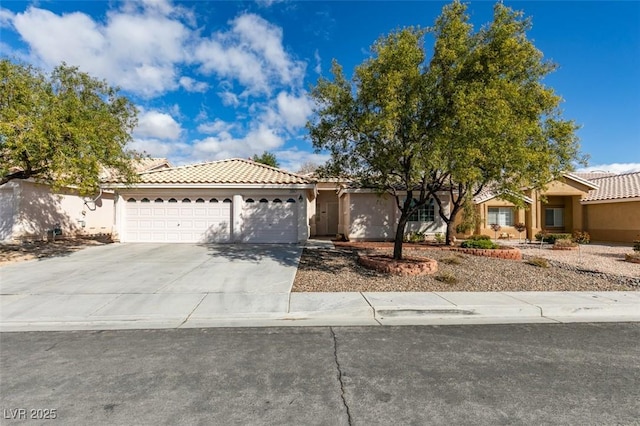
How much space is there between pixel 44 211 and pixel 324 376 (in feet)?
66.6

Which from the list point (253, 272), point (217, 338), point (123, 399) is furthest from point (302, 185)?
point (123, 399)

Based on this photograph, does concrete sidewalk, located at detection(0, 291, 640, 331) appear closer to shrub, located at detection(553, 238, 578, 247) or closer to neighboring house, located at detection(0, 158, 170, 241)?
neighboring house, located at detection(0, 158, 170, 241)

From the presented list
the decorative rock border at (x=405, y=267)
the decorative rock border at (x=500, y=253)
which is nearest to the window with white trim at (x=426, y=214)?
the decorative rock border at (x=500, y=253)

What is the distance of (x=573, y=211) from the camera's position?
23219 millimetres

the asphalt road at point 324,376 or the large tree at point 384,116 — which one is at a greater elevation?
the large tree at point 384,116

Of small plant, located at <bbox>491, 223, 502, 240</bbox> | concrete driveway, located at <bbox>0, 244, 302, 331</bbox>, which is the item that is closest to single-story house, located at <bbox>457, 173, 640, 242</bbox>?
small plant, located at <bbox>491, 223, 502, 240</bbox>

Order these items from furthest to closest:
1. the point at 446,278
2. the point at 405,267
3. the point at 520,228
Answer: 1. the point at 520,228
2. the point at 405,267
3. the point at 446,278

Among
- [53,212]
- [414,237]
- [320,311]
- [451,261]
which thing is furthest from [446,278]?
[53,212]

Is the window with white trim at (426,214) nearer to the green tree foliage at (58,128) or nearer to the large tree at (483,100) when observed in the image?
the large tree at (483,100)

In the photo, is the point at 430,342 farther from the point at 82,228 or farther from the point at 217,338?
the point at 82,228

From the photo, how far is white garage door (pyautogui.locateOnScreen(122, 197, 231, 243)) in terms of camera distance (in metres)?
17.3

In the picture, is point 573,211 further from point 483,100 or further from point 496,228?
point 483,100

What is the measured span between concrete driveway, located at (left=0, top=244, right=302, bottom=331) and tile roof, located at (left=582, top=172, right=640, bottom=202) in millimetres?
19819

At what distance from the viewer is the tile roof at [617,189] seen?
2051 cm
